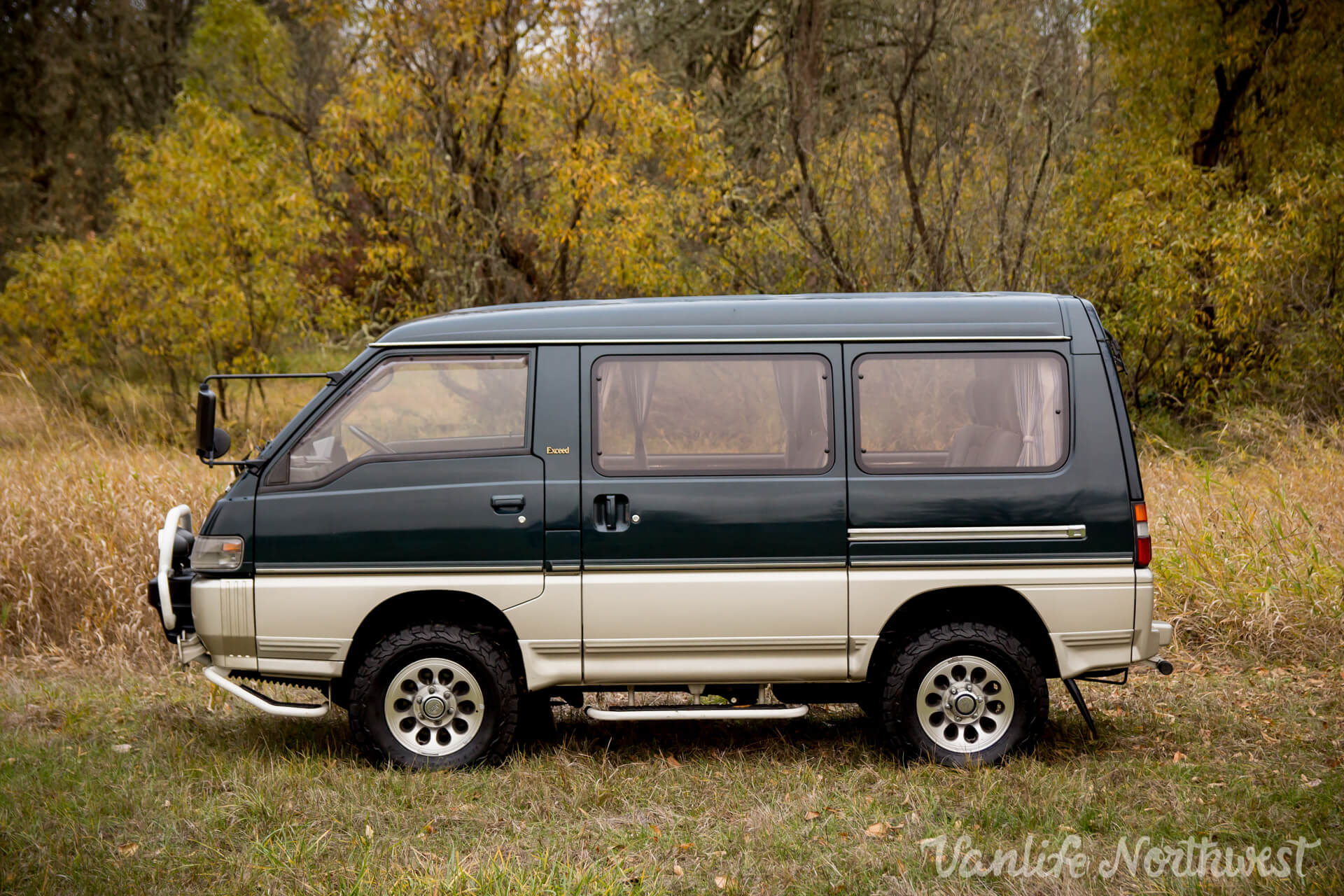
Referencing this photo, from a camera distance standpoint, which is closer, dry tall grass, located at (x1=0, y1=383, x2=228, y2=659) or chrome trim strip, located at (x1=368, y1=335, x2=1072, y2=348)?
chrome trim strip, located at (x1=368, y1=335, x2=1072, y2=348)

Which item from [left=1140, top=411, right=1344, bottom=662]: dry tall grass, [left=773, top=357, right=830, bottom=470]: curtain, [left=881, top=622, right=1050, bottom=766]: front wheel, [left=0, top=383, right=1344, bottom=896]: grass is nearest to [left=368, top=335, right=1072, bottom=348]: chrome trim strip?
[left=773, top=357, right=830, bottom=470]: curtain

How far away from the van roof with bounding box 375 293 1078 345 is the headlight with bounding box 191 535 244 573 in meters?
1.14

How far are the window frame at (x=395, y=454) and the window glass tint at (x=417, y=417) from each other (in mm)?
14

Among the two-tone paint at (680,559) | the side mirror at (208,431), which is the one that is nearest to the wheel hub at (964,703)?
the two-tone paint at (680,559)

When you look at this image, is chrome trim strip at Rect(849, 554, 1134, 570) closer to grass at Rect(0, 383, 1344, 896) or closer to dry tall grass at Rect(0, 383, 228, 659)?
grass at Rect(0, 383, 1344, 896)

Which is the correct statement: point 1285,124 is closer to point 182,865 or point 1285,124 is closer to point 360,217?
point 360,217

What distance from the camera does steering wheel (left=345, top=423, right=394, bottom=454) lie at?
5.66m

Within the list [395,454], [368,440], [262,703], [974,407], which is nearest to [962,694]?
[974,407]

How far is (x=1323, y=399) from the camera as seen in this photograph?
570 inches

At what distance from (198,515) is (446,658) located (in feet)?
14.6

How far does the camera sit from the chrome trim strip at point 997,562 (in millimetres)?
5414

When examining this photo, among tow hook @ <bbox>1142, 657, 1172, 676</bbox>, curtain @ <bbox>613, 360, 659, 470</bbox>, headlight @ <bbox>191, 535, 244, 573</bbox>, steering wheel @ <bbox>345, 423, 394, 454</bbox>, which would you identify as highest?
curtain @ <bbox>613, 360, 659, 470</bbox>

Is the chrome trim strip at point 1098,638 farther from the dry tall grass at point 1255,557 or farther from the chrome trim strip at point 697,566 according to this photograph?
the dry tall grass at point 1255,557

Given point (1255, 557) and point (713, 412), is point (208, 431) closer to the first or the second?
point (713, 412)
